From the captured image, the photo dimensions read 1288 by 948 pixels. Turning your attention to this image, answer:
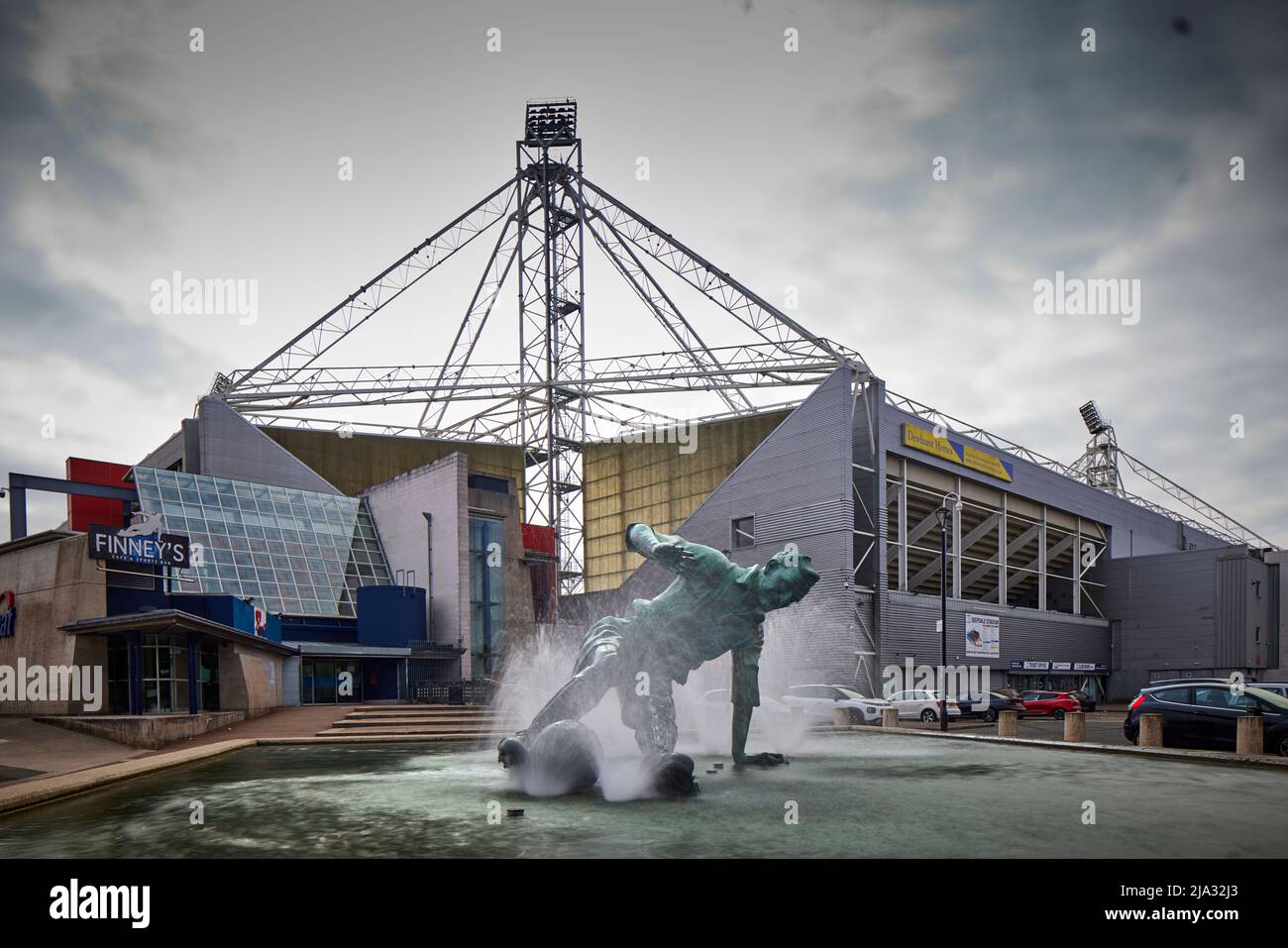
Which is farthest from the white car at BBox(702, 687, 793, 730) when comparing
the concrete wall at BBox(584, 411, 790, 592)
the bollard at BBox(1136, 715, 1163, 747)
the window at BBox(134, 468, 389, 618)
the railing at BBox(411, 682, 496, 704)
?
the concrete wall at BBox(584, 411, 790, 592)

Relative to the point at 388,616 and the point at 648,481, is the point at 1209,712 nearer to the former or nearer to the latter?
the point at 388,616

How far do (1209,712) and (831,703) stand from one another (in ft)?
39.6

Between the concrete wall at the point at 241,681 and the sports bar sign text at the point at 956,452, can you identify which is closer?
the concrete wall at the point at 241,681

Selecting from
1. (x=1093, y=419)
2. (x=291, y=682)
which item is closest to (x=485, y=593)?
(x=291, y=682)

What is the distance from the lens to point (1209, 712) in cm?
1958

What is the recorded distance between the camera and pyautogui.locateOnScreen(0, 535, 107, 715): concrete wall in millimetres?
26875

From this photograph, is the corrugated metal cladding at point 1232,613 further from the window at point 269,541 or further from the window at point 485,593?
the window at point 269,541

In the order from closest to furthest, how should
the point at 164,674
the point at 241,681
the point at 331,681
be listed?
the point at 164,674, the point at 241,681, the point at 331,681

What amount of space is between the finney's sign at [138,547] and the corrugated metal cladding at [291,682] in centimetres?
596

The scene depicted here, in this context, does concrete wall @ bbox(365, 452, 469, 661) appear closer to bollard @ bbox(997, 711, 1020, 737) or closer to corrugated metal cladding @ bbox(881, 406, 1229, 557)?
corrugated metal cladding @ bbox(881, 406, 1229, 557)

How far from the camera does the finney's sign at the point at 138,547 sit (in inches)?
1072

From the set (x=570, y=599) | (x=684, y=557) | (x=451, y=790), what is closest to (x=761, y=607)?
(x=684, y=557)

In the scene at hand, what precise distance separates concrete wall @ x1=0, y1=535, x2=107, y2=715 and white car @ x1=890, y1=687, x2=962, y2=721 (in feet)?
83.6

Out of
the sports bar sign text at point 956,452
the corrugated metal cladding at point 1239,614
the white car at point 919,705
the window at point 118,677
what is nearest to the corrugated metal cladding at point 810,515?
the sports bar sign text at point 956,452
